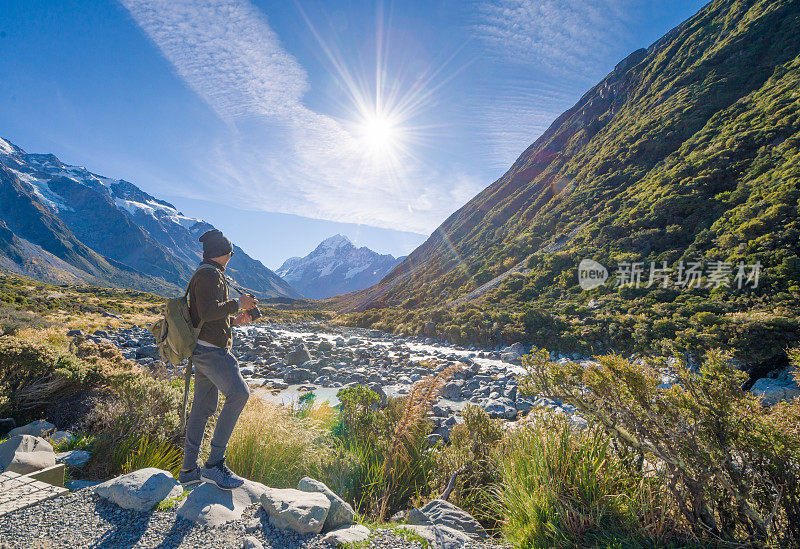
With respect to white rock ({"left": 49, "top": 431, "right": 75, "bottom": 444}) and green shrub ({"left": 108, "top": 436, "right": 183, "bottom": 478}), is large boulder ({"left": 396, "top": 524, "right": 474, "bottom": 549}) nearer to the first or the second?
green shrub ({"left": 108, "top": 436, "right": 183, "bottom": 478})

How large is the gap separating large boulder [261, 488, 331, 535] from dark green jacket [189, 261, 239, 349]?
1424 mm

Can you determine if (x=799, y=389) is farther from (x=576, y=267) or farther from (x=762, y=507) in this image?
(x=576, y=267)

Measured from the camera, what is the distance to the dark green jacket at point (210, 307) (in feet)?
10.1

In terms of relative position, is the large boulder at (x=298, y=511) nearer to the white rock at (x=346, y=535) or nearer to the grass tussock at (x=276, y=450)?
the white rock at (x=346, y=535)

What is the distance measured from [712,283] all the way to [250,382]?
18.4m

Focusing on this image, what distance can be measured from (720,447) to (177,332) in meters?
4.30

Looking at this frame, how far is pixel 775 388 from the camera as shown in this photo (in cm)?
704

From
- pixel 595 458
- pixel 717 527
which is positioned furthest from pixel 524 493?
pixel 717 527

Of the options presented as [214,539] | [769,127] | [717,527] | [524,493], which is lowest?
[214,539]

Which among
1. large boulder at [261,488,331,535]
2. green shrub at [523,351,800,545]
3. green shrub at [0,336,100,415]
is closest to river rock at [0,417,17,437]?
green shrub at [0,336,100,415]

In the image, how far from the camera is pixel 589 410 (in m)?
2.57

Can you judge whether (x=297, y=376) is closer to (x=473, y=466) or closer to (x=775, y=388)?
(x=473, y=466)

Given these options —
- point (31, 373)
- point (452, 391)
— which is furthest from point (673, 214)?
point (31, 373)

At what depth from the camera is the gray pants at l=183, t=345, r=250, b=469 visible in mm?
3086
